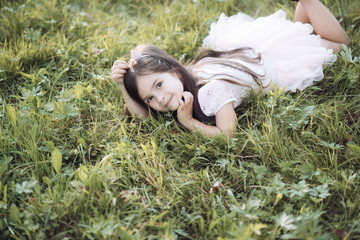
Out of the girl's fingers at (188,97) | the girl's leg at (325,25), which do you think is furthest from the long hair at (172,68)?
the girl's leg at (325,25)

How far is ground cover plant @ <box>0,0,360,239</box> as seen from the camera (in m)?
1.79

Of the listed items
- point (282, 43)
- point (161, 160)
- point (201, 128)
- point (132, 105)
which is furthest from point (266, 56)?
point (161, 160)

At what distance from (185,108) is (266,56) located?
1.01 meters

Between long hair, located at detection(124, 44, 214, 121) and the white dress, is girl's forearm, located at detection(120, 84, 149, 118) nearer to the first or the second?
long hair, located at detection(124, 44, 214, 121)

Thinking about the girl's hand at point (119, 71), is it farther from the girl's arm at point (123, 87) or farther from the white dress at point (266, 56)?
the white dress at point (266, 56)

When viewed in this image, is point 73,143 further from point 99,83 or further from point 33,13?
point 33,13

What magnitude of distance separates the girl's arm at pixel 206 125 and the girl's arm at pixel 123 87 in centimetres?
34

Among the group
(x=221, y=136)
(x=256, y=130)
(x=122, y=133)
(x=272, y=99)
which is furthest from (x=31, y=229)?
(x=272, y=99)

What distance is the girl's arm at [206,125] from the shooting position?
2.37 m

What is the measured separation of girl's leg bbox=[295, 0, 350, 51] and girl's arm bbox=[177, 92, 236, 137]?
1242mm

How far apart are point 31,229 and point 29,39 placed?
2171 mm

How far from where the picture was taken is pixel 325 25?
2.92 m

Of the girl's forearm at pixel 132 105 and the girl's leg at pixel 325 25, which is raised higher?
the girl's leg at pixel 325 25

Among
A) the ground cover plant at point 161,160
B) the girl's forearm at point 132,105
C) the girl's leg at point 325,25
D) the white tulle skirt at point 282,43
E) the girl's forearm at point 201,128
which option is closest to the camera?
the ground cover plant at point 161,160
